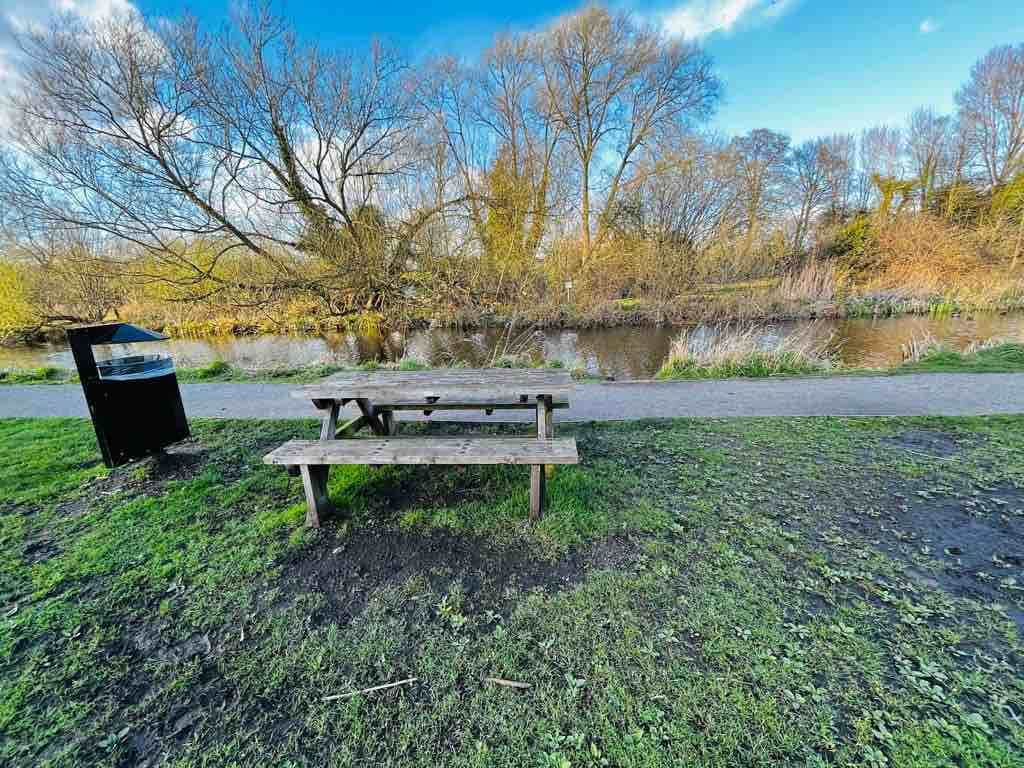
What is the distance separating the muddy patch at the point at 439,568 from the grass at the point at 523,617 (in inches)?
0.7

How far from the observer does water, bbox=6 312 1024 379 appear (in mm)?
10461

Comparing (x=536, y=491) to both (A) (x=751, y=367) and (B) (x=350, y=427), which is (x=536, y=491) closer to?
(B) (x=350, y=427)

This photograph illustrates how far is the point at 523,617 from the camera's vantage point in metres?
2.01

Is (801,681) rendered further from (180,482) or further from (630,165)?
(630,165)

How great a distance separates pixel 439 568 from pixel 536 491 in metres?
0.73

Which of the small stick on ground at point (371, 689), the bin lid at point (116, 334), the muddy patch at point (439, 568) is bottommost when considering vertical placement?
the small stick on ground at point (371, 689)

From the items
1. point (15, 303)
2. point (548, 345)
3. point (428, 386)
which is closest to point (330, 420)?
point (428, 386)

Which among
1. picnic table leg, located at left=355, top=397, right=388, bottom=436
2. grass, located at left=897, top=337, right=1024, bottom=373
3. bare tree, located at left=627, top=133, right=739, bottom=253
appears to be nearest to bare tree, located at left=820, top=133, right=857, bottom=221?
bare tree, located at left=627, top=133, right=739, bottom=253

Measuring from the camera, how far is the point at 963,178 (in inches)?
811

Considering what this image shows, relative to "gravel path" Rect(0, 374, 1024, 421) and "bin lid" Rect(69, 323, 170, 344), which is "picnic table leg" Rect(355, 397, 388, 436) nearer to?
"gravel path" Rect(0, 374, 1024, 421)

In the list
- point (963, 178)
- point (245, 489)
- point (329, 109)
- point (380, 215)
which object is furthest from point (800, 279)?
point (245, 489)

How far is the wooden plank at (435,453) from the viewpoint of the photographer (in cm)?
255

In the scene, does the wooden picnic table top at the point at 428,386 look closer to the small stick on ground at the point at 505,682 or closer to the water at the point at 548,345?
the small stick on ground at the point at 505,682

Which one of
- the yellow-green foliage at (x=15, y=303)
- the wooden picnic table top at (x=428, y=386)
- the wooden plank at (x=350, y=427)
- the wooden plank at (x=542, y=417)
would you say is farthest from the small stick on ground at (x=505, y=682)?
the yellow-green foliage at (x=15, y=303)
